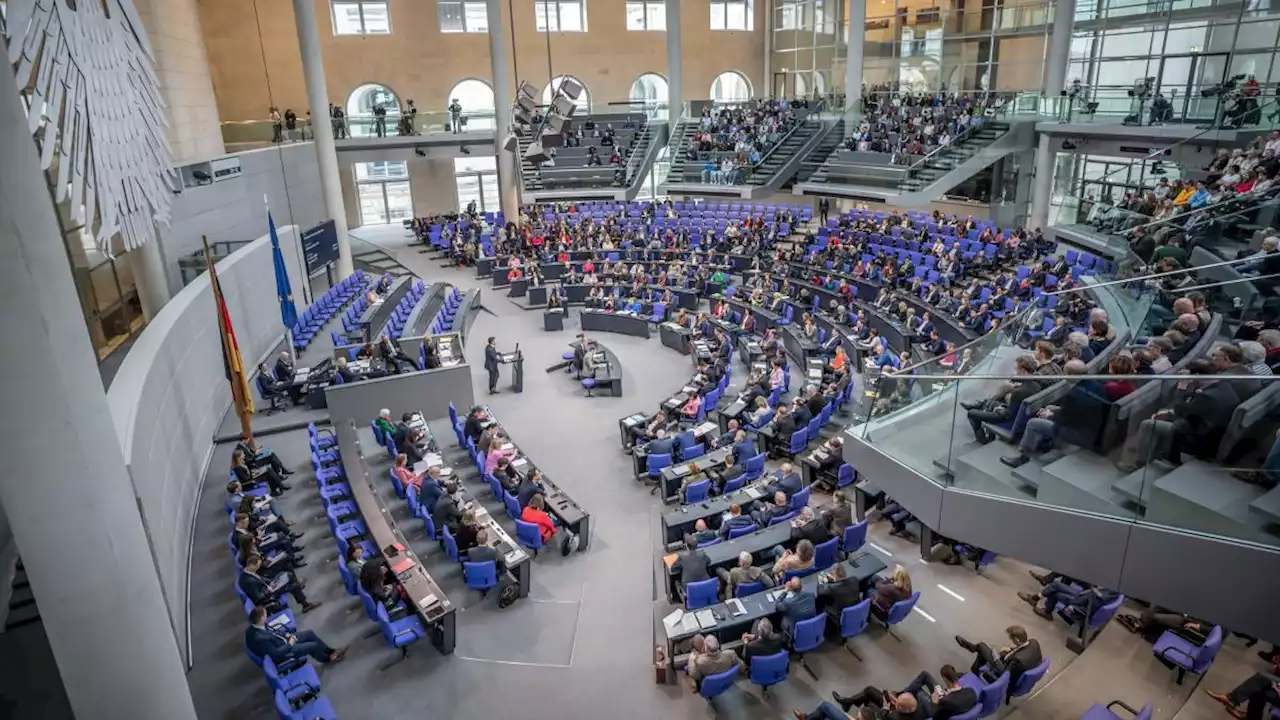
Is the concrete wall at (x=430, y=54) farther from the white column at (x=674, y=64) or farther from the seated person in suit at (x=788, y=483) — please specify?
the seated person in suit at (x=788, y=483)

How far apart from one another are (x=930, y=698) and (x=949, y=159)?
20202mm

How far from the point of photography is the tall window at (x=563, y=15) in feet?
112

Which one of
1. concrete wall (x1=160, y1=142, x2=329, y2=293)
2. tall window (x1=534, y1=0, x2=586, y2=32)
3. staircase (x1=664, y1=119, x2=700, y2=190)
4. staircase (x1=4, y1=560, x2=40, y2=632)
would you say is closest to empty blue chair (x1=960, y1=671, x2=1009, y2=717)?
staircase (x1=4, y1=560, x2=40, y2=632)

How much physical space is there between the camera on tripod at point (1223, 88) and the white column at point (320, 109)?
74.3 ft

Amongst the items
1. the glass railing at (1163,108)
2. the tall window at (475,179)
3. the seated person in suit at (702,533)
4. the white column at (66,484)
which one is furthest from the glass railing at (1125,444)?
the tall window at (475,179)

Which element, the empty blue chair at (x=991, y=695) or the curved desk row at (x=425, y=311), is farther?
the curved desk row at (x=425, y=311)

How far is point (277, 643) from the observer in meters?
7.67

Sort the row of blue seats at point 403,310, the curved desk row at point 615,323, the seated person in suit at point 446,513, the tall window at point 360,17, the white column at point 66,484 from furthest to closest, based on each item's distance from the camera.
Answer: the tall window at point 360,17
the curved desk row at point 615,323
the row of blue seats at point 403,310
the seated person in suit at point 446,513
the white column at point 66,484

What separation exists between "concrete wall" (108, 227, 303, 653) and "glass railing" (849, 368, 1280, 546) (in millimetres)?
8698

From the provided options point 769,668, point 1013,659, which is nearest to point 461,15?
point 769,668

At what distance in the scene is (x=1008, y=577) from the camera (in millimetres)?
9555

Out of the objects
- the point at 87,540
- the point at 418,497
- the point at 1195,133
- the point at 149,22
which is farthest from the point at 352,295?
the point at 1195,133

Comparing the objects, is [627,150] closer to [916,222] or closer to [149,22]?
[916,222]

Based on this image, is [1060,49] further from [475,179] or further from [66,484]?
[66,484]
